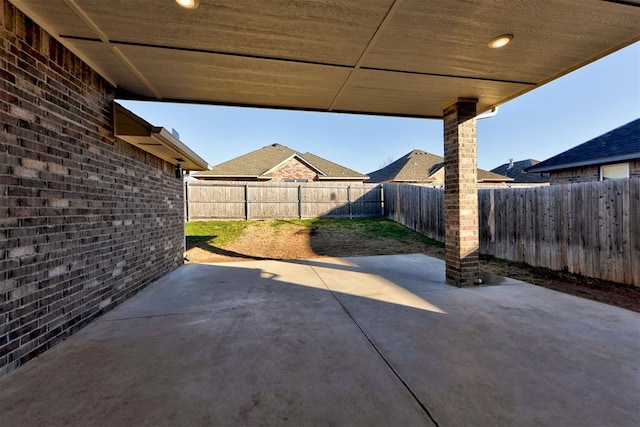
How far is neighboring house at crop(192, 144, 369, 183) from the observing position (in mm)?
18688

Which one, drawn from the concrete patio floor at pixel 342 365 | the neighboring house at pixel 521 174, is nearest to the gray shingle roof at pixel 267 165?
the neighboring house at pixel 521 174

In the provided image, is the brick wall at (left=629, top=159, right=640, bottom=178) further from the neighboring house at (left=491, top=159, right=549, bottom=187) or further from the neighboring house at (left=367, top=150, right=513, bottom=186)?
→ the neighboring house at (left=491, top=159, right=549, bottom=187)

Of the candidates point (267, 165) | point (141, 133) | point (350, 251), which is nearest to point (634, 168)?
point (350, 251)

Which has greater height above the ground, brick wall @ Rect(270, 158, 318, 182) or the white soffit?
brick wall @ Rect(270, 158, 318, 182)

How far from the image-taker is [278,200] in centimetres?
1422

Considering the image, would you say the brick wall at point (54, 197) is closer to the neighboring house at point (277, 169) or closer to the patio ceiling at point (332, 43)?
the patio ceiling at point (332, 43)

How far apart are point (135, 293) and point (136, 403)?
295cm

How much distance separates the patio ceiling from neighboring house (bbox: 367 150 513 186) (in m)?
19.8

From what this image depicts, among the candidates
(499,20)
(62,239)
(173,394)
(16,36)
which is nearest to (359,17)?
(499,20)

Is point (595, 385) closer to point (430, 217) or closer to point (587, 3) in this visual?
point (587, 3)

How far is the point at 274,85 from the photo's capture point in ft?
12.5

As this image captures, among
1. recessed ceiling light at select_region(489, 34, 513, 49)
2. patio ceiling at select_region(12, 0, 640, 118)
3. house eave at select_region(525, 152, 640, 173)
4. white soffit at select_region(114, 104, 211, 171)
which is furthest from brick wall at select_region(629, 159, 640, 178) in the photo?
white soffit at select_region(114, 104, 211, 171)

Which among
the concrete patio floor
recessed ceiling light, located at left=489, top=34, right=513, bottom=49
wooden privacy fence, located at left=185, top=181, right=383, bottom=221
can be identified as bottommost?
the concrete patio floor

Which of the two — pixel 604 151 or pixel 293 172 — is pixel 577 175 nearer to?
pixel 604 151
